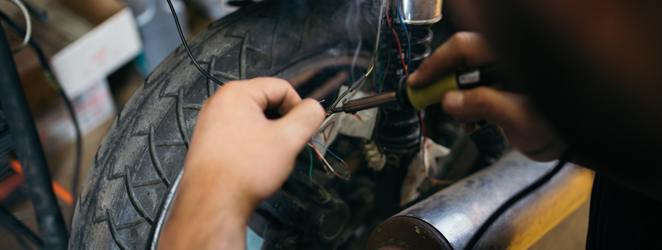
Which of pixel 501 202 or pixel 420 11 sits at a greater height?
pixel 420 11

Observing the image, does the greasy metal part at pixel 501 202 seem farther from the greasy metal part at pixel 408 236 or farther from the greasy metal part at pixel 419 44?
the greasy metal part at pixel 419 44

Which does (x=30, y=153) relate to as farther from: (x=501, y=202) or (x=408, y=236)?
(x=501, y=202)

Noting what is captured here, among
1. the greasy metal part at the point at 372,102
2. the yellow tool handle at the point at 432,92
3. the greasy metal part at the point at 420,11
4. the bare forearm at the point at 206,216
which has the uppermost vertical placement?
the greasy metal part at the point at 420,11

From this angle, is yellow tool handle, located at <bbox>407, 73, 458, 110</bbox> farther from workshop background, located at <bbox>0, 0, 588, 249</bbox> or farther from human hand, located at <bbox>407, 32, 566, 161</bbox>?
workshop background, located at <bbox>0, 0, 588, 249</bbox>

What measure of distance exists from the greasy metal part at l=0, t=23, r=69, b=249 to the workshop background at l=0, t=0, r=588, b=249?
515 mm

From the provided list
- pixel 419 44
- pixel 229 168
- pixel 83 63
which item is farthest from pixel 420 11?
pixel 83 63

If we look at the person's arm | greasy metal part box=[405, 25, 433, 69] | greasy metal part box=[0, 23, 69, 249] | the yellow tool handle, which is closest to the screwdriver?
the yellow tool handle

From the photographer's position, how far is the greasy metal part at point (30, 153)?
0.72m

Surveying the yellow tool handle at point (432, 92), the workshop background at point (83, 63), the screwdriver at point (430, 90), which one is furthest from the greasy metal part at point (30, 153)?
the yellow tool handle at point (432, 92)

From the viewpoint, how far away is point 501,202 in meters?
0.68

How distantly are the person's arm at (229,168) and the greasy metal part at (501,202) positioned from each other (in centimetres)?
32

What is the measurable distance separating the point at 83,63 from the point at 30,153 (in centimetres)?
81

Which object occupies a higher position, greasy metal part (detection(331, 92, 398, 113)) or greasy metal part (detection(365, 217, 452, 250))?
greasy metal part (detection(331, 92, 398, 113))

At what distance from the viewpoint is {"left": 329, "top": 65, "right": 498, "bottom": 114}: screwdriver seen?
334 millimetres
